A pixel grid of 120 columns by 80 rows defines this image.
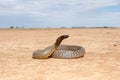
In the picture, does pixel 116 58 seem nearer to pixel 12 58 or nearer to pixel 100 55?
pixel 100 55

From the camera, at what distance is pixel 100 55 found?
11.0 meters

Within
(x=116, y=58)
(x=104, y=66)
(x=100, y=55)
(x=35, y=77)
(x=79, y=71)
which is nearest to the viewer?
(x=35, y=77)

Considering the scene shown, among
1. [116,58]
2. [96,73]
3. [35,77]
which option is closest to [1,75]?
[35,77]

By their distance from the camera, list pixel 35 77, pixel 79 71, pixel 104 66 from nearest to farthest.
A: pixel 35 77, pixel 79 71, pixel 104 66

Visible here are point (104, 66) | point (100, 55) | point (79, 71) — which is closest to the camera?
point (79, 71)

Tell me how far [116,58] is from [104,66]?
1324 millimetres

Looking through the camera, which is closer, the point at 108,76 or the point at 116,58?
the point at 108,76

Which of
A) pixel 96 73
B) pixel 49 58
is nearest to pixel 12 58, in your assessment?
pixel 49 58

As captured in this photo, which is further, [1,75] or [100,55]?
[100,55]

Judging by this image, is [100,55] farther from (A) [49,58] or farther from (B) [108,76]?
(B) [108,76]

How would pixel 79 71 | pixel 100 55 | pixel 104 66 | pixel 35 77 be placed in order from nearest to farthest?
pixel 35 77, pixel 79 71, pixel 104 66, pixel 100 55

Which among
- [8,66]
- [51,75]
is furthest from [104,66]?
[8,66]

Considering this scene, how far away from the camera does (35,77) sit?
776 centimetres

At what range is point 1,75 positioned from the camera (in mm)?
8055
